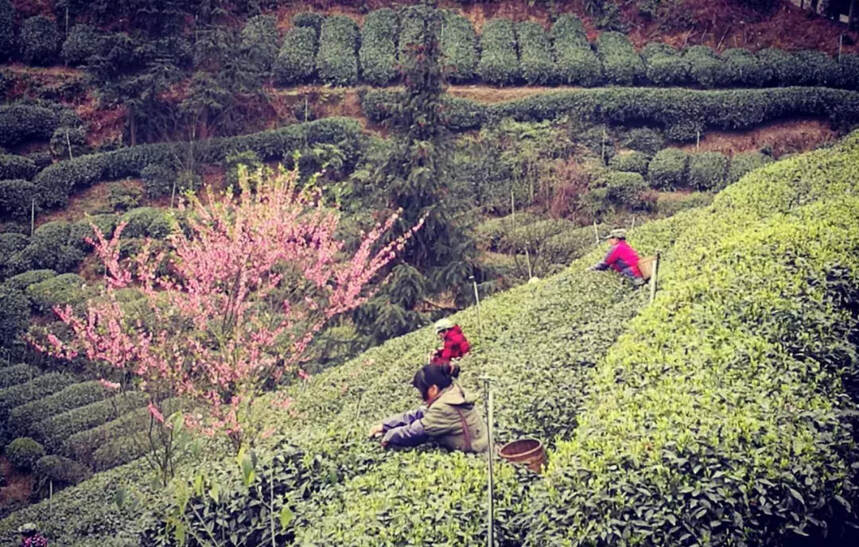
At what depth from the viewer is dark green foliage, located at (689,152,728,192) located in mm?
23453

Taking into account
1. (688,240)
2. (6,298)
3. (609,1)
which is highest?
(609,1)

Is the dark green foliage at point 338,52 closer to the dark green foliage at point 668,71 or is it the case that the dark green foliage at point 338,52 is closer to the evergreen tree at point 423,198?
the dark green foliage at point 668,71

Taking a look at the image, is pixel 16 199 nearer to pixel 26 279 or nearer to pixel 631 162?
pixel 26 279

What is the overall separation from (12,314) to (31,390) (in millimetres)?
3277

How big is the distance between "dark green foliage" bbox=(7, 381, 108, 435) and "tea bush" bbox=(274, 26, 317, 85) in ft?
52.2

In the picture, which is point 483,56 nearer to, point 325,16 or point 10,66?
point 325,16

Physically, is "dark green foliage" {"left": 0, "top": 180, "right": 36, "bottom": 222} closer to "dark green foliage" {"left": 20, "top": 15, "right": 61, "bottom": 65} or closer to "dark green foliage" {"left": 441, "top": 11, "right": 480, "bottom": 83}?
"dark green foliage" {"left": 20, "top": 15, "right": 61, "bottom": 65}

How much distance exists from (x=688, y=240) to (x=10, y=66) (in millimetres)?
25708

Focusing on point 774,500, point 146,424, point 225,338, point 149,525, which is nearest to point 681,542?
point 774,500

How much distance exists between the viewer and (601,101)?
26.2 metres

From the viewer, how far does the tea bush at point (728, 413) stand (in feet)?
15.7

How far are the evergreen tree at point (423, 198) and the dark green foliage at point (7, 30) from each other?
739 inches

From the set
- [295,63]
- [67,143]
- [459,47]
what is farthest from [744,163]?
[67,143]

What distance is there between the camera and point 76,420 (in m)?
15.0
